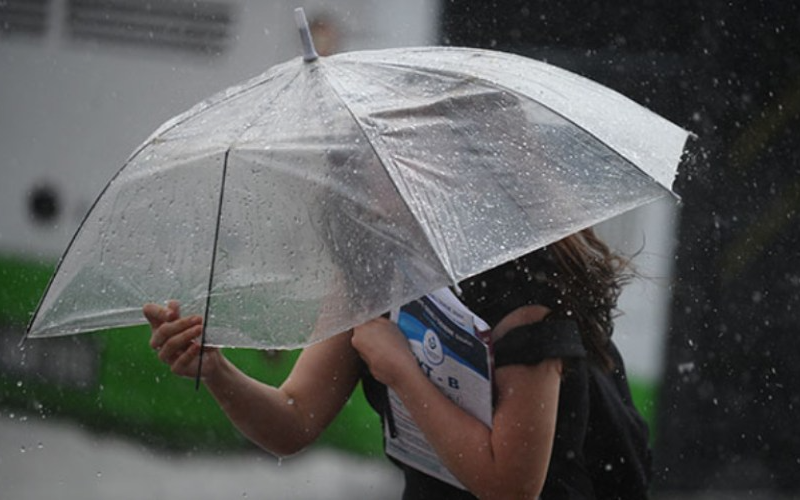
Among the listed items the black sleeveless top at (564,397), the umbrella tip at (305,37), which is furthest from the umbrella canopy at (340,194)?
the black sleeveless top at (564,397)

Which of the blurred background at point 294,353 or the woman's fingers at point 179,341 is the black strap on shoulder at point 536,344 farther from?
the blurred background at point 294,353

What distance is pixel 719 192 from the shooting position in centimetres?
617

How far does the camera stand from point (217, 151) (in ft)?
8.15

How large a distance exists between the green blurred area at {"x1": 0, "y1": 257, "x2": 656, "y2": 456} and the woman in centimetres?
248

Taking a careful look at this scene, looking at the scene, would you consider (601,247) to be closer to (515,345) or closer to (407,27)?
(515,345)

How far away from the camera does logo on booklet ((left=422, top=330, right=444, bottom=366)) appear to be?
245cm

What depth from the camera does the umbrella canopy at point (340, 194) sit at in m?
2.37

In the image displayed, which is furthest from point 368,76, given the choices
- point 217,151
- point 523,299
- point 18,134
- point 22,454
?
point 22,454

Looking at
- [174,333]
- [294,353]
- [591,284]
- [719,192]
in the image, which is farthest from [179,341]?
[719,192]

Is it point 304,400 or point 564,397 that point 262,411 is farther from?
point 564,397

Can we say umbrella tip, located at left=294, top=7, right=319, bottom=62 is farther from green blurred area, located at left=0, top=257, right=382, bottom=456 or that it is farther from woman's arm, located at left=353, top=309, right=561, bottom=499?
green blurred area, located at left=0, top=257, right=382, bottom=456

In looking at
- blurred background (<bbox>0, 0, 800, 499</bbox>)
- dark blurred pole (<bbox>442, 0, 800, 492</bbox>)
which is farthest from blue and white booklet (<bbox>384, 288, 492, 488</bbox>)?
dark blurred pole (<bbox>442, 0, 800, 492</bbox>)

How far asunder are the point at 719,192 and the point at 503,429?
398 centimetres

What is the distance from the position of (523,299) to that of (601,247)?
23 centimetres
